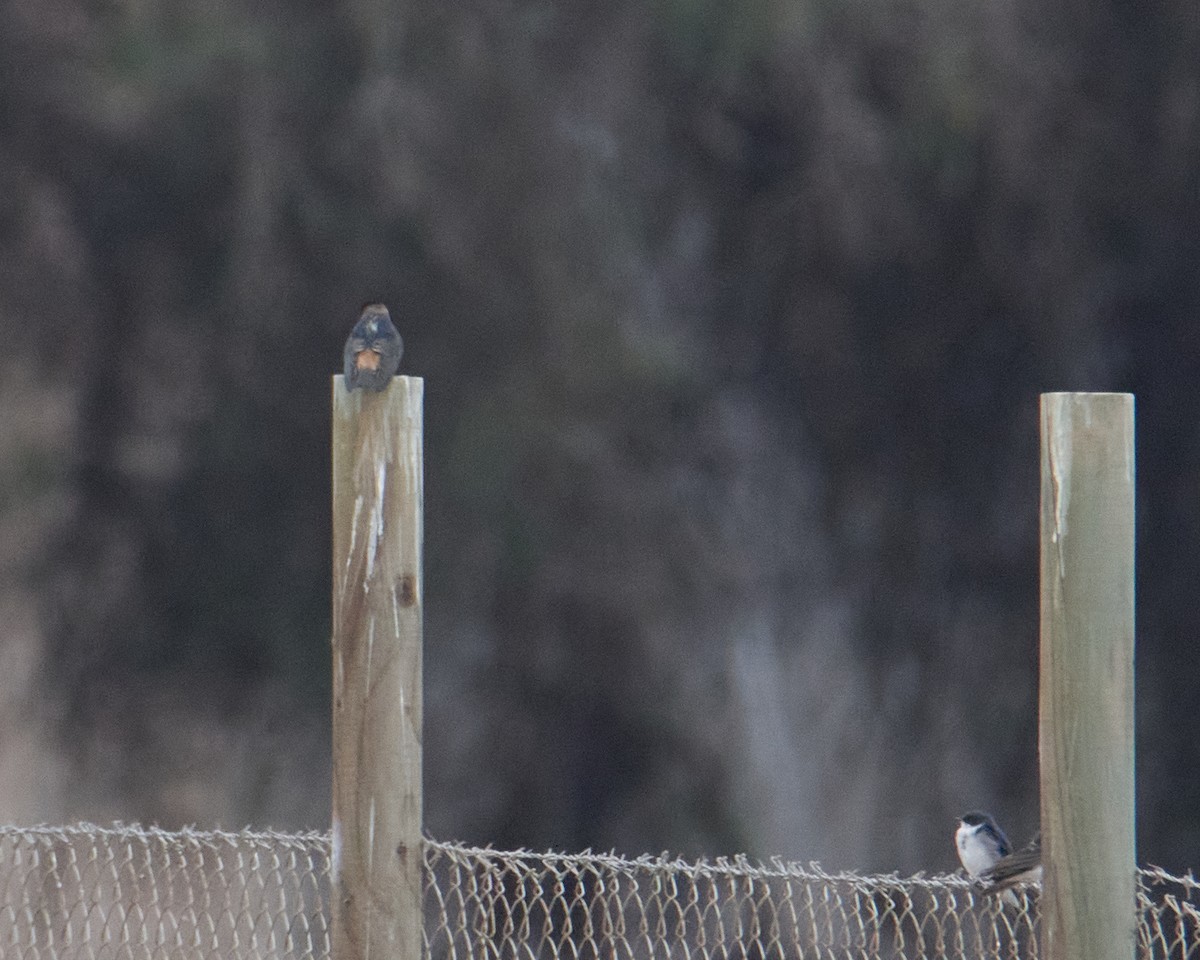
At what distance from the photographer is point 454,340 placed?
692 centimetres

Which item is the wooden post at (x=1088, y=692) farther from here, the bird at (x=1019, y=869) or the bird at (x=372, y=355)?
the bird at (x=1019, y=869)

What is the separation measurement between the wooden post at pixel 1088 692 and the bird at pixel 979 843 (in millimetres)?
2617

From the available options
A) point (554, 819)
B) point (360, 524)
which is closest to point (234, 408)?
point (554, 819)

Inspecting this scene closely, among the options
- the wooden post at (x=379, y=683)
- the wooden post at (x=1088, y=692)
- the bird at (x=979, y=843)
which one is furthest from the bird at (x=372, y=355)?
the bird at (x=979, y=843)

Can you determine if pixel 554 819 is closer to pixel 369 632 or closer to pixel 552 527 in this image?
pixel 552 527

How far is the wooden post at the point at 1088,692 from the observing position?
163 cm

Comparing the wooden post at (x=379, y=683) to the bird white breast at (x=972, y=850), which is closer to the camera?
the wooden post at (x=379, y=683)

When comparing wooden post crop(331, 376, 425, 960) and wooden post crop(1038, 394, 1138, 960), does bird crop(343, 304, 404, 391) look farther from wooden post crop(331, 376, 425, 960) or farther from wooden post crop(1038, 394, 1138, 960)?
wooden post crop(1038, 394, 1138, 960)

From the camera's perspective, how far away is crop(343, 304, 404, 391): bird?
1.84 m

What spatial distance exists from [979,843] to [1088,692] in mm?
2805

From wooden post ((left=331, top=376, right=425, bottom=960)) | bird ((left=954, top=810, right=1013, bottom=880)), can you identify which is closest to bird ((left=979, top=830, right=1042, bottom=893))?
wooden post ((left=331, top=376, right=425, bottom=960))

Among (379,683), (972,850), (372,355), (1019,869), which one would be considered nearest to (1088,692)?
(379,683)

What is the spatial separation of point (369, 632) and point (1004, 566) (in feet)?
18.0

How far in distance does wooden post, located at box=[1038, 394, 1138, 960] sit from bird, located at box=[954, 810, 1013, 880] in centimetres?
262
